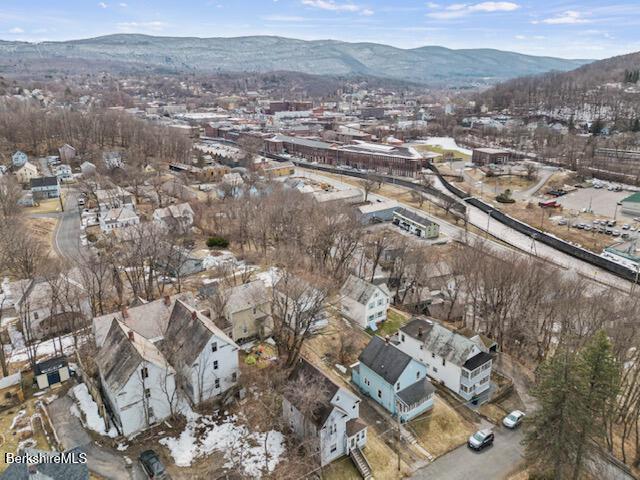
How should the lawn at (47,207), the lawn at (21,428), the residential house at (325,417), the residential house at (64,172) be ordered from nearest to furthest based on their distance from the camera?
1. the residential house at (325,417)
2. the lawn at (21,428)
3. the lawn at (47,207)
4. the residential house at (64,172)

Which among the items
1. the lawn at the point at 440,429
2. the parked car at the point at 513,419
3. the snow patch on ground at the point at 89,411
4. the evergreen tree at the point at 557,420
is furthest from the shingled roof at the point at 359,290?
the snow patch on ground at the point at 89,411

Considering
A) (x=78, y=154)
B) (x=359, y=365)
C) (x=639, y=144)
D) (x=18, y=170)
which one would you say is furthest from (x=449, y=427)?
(x=639, y=144)

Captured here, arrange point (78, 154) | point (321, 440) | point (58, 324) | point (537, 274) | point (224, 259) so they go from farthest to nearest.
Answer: point (78, 154), point (224, 259), point (537, 274), point (58, 324), point (321, 440)

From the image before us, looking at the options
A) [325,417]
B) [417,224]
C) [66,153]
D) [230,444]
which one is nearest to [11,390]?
[230,444]

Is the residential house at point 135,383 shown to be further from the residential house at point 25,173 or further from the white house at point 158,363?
the residential house at point 25,173

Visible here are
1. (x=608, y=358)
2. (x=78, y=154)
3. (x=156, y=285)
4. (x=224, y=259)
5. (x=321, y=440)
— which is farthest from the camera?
(x=78, y=154)

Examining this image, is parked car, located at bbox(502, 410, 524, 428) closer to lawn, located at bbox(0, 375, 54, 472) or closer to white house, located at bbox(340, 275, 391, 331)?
white house, located at bbox(340, 275, 391, 331)

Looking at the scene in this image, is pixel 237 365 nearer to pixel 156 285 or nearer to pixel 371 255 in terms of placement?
pixel 156 285
